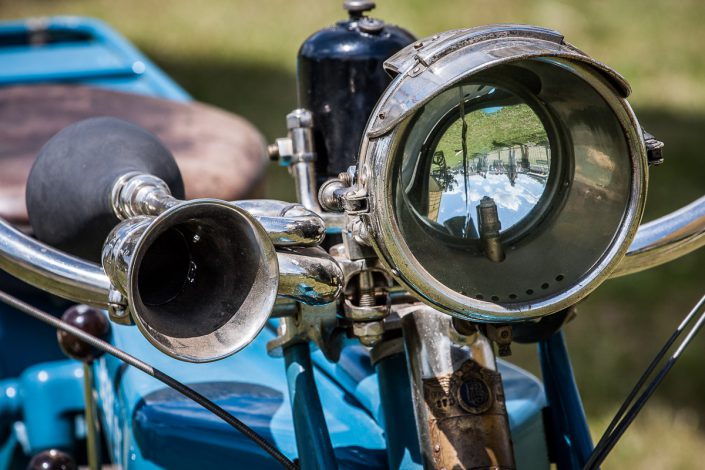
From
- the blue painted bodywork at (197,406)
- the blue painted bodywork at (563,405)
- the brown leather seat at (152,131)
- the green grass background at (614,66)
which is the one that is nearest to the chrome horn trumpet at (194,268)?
the blue painted bodywork at (197,406)

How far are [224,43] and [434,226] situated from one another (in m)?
4.97

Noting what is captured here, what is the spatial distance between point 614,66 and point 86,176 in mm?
4502

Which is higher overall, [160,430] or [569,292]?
[569,292]

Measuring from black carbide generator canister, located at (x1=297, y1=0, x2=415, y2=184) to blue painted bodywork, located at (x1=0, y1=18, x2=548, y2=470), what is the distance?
10.1 inches

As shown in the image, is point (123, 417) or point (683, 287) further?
point (683, 287)

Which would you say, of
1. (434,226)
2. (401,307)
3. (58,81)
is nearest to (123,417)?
(401,307)

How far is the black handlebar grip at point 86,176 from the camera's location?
1.00 m

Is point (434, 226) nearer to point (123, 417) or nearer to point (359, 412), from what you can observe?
point (359, 412)

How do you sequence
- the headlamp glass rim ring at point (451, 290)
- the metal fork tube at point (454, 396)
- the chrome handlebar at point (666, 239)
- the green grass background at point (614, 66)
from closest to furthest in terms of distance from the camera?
the headlamp glass rim ring at point (451, 290) → the metal fork tube at point (454, 396) → the chrome handlebar at point (666, 239) → the green grass background at point (614, 66)

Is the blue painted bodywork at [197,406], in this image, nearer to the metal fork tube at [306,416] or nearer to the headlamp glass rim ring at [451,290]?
the metal fork tube at [306,416]

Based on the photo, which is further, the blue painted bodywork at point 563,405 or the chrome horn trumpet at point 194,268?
the blue painted bodywork at point 563,405

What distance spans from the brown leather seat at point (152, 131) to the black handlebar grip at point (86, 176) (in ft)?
1.63

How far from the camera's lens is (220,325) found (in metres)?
0.78

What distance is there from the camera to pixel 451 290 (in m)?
0.76
